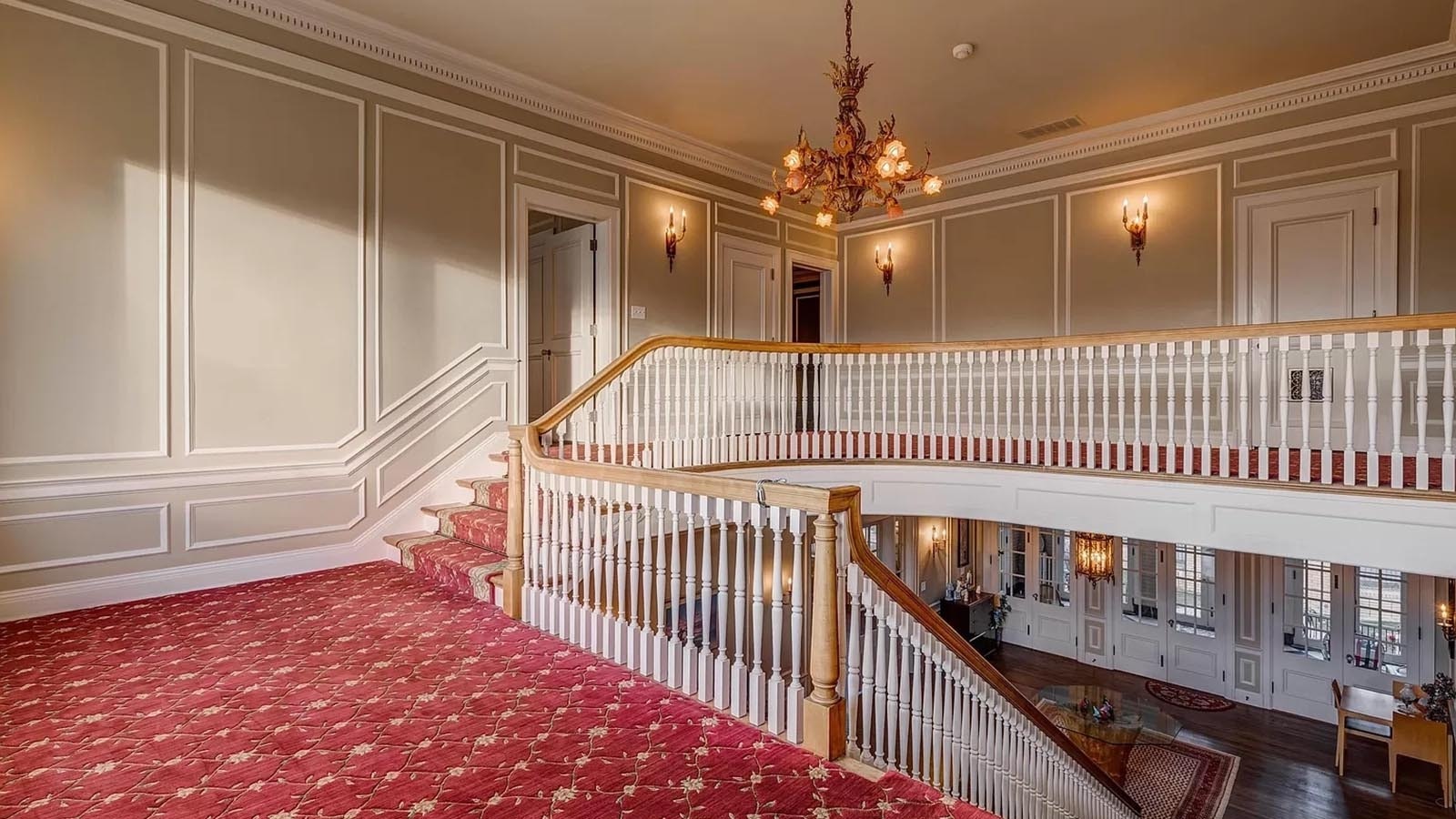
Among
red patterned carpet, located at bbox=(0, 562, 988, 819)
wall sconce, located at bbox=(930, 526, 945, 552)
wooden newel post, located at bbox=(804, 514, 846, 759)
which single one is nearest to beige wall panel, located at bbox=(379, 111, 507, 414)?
red patterned carpet, located at bbox=(0, 562, 988, 819)

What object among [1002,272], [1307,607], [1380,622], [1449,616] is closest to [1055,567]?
[1307,607]

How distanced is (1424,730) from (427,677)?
27.6ft

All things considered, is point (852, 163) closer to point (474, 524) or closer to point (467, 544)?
point (474, 524)

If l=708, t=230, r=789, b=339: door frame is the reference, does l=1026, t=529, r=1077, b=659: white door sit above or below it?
below

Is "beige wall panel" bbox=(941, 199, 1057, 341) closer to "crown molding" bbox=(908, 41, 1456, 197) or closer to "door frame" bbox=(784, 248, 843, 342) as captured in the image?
"crown molding" bbox=(908, 41, 1456, 197)

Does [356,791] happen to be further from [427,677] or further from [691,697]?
[691,697]

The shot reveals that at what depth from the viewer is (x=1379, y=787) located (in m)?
6.49

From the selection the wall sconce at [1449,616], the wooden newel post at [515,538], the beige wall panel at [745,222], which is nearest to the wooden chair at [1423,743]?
the wall sconce at [1449,616]

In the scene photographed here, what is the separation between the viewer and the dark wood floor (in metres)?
6.22

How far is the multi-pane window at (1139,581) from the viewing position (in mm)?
9062

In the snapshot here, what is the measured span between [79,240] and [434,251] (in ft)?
6.59

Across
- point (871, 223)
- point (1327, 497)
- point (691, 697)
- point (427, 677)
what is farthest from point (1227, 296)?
point (427, 677)

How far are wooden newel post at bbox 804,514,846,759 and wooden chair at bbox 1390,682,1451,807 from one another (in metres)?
7.19

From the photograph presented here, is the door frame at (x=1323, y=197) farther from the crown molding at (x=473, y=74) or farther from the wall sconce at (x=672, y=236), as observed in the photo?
the wall sconce at (x=672, y=236)
